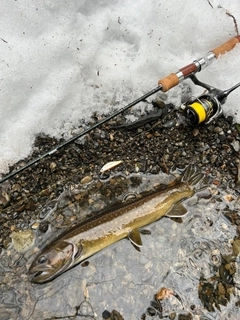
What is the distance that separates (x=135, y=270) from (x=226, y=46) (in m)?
2.52

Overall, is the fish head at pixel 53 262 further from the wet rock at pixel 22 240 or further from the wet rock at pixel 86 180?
the wet rock at pixel 86 180

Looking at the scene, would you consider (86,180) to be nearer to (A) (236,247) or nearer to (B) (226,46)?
(A) (236,247)

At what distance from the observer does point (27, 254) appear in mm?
3350

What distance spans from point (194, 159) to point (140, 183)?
2.20ft

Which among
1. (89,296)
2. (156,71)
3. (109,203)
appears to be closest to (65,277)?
(89,296)

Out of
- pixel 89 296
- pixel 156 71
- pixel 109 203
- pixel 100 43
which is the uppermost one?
pixel 100 43

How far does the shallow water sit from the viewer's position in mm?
3225

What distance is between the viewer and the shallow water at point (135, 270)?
127 inches

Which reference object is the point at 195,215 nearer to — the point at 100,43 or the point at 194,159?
the point at 194,159

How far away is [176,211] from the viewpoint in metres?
3.55

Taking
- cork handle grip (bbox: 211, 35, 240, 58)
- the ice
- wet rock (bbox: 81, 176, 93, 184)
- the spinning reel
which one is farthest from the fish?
cork handle grip (bbox: 211, 35, 240, 58)

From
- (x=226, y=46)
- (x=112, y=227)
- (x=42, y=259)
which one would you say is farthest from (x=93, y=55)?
(x=42, y=259)

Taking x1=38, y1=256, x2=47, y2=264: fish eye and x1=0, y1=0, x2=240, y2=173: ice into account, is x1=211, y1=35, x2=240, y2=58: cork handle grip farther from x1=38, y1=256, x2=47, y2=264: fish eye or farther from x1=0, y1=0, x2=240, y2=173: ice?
x1=38, y1=256, x2=47, y2=264: fish eye

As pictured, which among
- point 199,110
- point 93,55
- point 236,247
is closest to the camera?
point 199,110
